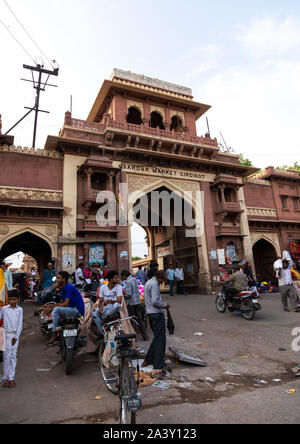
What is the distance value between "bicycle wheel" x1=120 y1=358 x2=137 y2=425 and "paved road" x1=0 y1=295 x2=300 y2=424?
44 centimetres

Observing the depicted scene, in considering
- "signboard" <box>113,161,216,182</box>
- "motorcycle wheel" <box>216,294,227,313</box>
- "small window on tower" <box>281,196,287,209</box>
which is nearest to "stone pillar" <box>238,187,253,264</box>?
"signboard" <box>113,161,216,182</box>

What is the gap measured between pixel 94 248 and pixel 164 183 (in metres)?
5.29

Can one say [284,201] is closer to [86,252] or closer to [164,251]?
[164,251]

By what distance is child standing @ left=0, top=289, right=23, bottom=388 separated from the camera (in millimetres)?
3703

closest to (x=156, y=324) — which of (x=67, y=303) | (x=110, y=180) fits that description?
(x=67, y=303)

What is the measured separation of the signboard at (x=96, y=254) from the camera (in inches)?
476

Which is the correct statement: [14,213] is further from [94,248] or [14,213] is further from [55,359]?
[55,359]

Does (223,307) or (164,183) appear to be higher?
(164,183)

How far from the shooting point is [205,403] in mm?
2982

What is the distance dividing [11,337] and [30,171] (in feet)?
32.5

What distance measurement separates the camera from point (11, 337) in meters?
3.83

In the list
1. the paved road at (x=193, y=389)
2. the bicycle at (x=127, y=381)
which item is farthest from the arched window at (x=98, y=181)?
the bicycle at (x=127, y=381)

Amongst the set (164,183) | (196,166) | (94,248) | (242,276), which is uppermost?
(196,166)
